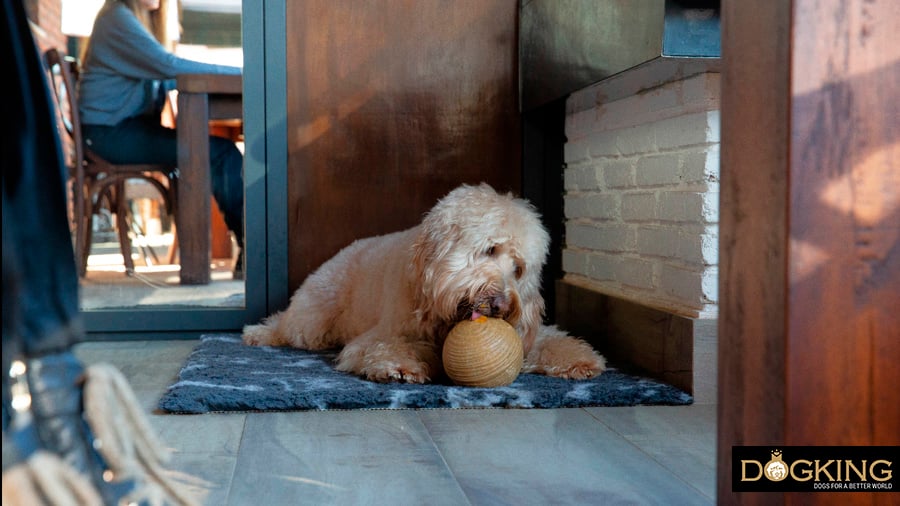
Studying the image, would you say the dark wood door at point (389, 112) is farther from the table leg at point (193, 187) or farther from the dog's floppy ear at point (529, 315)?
the dog's floppy ear at point (529, 315)

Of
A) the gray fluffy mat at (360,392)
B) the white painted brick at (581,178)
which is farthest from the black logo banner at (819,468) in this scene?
the white painted brick at (581,178)

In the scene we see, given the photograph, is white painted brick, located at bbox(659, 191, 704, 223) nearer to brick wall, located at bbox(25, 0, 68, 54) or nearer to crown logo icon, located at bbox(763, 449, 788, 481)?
crown logo icon, located at bbox(763, 449, 788, 481)

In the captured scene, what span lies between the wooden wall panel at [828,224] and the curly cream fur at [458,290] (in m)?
1.39

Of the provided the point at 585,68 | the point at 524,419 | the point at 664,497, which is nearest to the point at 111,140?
the point at 585,68

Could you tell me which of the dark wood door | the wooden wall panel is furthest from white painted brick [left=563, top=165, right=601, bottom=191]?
the wooden wall panel

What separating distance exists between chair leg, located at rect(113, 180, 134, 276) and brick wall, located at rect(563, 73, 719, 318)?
1.66 m

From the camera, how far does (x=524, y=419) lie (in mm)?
2158

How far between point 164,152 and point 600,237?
167 cm

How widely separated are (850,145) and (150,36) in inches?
113

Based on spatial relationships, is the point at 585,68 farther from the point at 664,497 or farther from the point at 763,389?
the point at 763,389

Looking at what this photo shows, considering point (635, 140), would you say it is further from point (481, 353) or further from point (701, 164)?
point (481, 353)

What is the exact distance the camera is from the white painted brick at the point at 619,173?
9.50ft

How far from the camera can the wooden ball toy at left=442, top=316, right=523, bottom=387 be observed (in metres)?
2.38

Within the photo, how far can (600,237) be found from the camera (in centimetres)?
316
